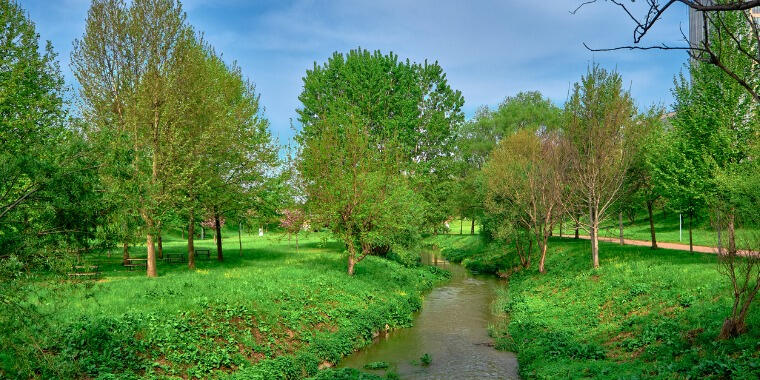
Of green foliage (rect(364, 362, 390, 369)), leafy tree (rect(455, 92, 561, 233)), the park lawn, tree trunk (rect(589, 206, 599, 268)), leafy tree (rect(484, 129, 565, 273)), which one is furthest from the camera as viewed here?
leafy tree (rect(455, 92, 561, 233))

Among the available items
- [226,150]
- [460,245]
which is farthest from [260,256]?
[460,245]

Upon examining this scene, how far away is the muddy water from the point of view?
57.2 feet

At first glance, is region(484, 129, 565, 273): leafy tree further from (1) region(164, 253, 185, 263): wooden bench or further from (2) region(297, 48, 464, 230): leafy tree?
(1) region(164, 253, 185, 263): wooden bench

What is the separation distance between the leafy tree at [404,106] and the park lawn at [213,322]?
2171cm

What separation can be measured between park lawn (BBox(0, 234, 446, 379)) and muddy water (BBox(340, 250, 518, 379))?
3.61 feet

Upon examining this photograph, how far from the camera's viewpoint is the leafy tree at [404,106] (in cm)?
4697

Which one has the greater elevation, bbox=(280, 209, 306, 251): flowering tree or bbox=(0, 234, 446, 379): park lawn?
bbox=(280, 209, 306, 251): flowering tree

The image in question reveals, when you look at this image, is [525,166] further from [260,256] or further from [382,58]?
[260,256]

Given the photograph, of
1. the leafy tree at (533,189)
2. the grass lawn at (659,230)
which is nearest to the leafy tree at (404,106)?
the leafy tree at (533,189)

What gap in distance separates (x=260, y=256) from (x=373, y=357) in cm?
2167

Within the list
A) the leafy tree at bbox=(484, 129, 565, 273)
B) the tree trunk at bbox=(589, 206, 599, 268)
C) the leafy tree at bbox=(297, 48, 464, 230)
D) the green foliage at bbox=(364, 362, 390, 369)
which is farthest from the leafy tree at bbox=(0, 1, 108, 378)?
the leafy tree at bbox=(297, 48, 464, 230)

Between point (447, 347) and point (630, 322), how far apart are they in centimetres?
806

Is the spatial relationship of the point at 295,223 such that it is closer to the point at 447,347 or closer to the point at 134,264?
the point at 134,264

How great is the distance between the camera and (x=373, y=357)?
19.5 metres
